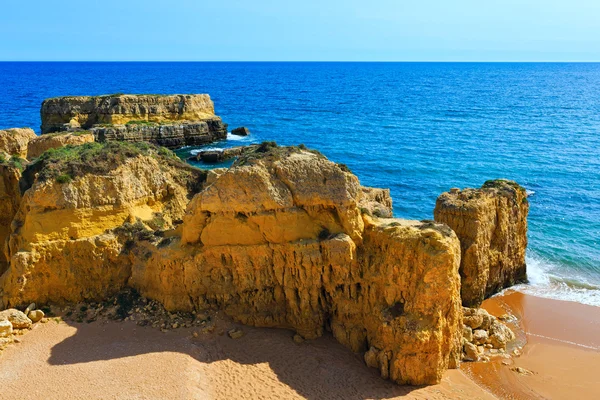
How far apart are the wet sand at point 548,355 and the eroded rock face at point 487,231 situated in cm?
147

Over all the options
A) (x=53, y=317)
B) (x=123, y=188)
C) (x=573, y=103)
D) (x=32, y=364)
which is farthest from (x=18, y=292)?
(x=573, y=103)

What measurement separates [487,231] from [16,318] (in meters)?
19.6

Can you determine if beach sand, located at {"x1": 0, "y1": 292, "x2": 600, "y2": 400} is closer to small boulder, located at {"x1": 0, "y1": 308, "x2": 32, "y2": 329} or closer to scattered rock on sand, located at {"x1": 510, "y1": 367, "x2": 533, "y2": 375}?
scattered rock on sand, located at {"x1": 510, "y1": 367, "x2": 533, "y2": 375}

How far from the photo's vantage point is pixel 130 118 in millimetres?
64625

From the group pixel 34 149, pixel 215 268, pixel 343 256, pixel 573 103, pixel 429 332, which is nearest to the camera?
pixel 429 332

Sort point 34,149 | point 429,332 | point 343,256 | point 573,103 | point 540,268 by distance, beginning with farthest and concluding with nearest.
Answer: point 573,103, point 34,149, point 540,268, point 343,256, point 429,332

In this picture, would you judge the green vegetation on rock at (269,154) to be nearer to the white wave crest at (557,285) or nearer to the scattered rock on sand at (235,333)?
the scattered rock on sand at (235,333)

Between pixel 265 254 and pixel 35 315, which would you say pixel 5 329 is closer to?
pixel 35 315

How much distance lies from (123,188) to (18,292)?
5458mm

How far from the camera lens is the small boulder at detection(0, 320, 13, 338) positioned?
17703 millimetres

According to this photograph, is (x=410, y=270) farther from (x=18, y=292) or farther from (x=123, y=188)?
(x=18, y=292)

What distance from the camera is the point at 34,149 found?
112 ft

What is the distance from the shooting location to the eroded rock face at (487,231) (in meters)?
22.4

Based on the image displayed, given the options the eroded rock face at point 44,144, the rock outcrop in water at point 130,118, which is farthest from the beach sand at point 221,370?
the rock outcrop in water at point 130,118
